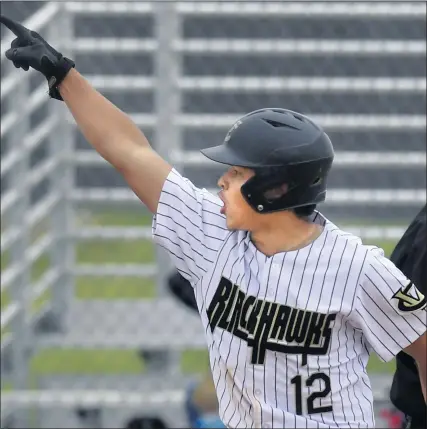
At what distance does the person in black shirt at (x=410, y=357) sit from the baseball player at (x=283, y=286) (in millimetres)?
401

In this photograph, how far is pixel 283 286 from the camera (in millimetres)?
2520

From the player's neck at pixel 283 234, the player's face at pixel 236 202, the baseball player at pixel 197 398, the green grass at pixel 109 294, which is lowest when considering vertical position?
the green grass at pixel 109 294

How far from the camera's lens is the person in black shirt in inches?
119

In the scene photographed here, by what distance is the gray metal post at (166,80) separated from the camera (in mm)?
5512

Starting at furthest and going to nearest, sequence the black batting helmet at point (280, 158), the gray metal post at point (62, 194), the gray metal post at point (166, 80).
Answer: the gray metal post at point (62, 194) → the gray metal post at point (166, 80) → the black batting helmet at point (280, 158)

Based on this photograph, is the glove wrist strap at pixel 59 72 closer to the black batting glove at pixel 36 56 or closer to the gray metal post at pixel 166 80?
the black batting glove at pixel 36 56

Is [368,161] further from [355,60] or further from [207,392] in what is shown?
[207,392]

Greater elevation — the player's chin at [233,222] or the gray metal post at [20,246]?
the player's chin at [233,222]

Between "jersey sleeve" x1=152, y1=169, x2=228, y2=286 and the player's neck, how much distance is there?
0.12 metres

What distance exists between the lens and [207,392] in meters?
4.67

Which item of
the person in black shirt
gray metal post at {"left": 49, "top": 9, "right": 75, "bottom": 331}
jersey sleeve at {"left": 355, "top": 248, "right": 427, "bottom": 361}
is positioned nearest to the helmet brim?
jersey sleeve at {"left": 355, "top": 248, "right": 427, "bottom": 361}

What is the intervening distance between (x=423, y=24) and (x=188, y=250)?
385 centimetres

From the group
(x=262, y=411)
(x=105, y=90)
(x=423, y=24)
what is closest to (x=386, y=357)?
(x=262, y=411)

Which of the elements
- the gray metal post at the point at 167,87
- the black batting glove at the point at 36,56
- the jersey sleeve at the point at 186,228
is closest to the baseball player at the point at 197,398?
the gray metal post at the point at 167,87
